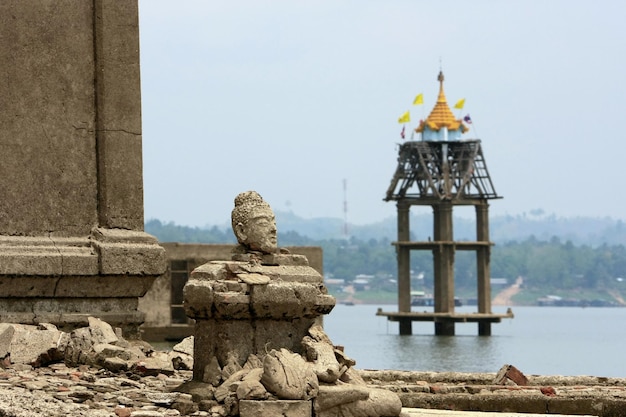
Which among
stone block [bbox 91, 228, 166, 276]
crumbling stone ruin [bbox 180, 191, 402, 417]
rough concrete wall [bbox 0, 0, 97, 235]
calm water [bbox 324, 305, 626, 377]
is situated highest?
rough concrete wall [bbox 0, 0, 97, 235]

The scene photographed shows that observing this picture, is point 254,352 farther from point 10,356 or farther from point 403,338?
point 403,338

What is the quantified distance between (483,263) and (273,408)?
64.0 meters

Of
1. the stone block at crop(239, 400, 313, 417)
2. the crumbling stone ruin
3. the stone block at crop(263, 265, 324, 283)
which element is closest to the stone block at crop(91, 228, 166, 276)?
→ the crumbling stone ruin

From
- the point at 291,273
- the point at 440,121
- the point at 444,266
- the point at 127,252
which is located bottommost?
the point at 444,266

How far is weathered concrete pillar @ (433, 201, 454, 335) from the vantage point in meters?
75.8

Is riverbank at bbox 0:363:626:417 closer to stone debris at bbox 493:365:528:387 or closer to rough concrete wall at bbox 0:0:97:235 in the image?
stone debris at bbox 493:365:528:387

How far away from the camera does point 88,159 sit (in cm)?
1650

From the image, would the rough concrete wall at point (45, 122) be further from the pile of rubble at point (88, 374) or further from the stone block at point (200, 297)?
the stone block at point (200, 297)

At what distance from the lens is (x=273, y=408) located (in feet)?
39.3

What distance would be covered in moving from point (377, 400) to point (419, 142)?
216ft

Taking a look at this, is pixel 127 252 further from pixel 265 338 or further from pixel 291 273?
pixel 265 338

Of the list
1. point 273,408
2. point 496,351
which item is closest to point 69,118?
point 273,408

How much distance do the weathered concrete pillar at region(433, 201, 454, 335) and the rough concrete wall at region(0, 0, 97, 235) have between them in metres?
58.9

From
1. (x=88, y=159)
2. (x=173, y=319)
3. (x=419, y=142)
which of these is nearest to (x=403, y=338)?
(x=419, y=142)
